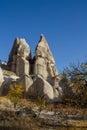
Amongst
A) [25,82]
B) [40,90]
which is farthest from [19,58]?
[40,90]

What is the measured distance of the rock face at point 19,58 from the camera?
205 feet

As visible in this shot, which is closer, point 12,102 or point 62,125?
point 62,125

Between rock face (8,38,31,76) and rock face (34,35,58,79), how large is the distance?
1.93 m

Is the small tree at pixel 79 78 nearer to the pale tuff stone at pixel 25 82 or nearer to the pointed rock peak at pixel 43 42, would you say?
the pale tuff stone at pixel 25 82

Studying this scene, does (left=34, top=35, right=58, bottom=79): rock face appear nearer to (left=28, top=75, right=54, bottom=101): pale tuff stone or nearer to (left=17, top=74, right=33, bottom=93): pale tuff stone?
(left=17, top=74, right=33, bottom=93): pale tuff stone

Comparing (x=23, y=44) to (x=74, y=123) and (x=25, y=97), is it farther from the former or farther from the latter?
(x=74, y=123)

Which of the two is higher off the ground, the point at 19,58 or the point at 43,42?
the point at 43,42

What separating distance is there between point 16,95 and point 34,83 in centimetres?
646

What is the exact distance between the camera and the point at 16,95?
3850cm

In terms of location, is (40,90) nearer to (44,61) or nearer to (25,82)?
(25,82)

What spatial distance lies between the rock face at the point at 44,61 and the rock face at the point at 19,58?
6.33ft

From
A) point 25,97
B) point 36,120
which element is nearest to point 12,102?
point 25,97

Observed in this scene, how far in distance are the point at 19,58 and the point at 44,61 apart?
18.5 ft

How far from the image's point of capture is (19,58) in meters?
63.9
